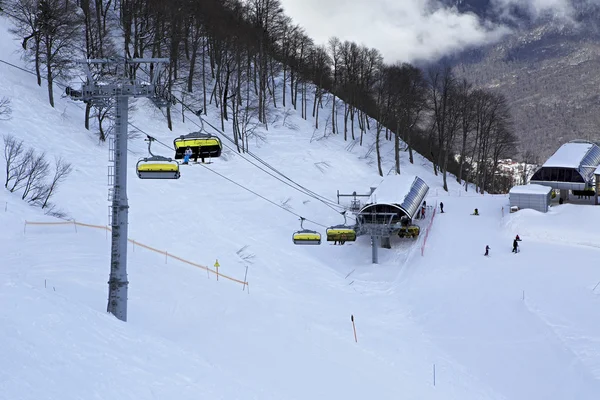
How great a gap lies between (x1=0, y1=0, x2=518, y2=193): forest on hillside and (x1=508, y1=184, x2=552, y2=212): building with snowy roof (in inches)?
518

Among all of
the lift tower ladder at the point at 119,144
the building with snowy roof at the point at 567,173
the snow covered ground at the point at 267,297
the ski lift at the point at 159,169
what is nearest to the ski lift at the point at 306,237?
the snow covered ground at the point at 267,297

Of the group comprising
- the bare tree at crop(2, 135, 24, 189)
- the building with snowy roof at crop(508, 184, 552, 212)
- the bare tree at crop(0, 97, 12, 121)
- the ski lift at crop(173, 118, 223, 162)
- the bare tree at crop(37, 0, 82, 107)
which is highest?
the bare tree at crop(37, 0, 82, 107)

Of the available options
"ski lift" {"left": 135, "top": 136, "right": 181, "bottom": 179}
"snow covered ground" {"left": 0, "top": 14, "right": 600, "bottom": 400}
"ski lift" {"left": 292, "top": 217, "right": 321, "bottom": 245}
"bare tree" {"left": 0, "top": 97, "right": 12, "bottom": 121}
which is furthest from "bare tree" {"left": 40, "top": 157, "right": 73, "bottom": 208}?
"ski lift" {"left": 135, "top": 136, "right": 181, "bottom": 179}

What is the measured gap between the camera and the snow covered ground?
478 inches

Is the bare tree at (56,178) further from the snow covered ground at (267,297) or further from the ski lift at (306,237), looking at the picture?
the ski lift at (306,237)

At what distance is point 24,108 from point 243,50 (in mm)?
24941

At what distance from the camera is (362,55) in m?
68.1

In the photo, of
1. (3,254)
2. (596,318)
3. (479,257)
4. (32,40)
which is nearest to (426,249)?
(479,257)

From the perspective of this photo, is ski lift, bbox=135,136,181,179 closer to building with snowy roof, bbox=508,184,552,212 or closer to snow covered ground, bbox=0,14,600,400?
snow covered ground, bbox=0,14,600,400

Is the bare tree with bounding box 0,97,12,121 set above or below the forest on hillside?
below

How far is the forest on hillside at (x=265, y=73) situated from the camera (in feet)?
159

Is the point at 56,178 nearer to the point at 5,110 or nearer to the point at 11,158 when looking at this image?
the point at 11,158

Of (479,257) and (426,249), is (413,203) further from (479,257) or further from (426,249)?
(479,257)

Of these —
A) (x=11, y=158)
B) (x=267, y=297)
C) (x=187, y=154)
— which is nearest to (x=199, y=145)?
(x=187, y=154)
